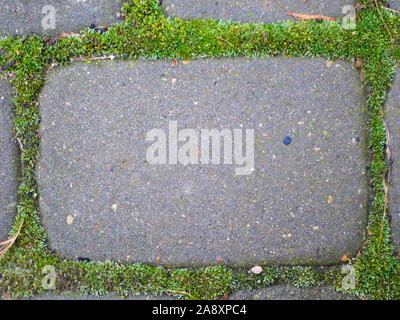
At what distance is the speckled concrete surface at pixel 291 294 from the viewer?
2.54 meters

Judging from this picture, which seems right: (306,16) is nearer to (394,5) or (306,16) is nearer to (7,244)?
(394,5)

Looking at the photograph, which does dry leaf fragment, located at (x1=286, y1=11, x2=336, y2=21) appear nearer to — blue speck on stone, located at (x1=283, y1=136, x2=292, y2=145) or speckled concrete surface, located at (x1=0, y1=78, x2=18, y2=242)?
blue speck on stone, located at (x1=283, y1=136, x2=292, y2=145)

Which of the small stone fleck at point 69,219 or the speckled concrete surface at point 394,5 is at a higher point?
the speckled concrete surface at point 394,5

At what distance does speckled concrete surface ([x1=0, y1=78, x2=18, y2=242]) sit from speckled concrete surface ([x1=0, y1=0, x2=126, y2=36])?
50 cm

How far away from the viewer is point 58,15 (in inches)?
107

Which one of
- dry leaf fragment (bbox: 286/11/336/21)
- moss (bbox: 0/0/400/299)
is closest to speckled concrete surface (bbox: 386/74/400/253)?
moss (bbox: 0/0/400/299)

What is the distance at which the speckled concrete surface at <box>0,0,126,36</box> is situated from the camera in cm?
271

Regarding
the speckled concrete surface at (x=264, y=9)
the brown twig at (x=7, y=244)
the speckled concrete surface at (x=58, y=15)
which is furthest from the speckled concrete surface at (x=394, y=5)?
the brown twig at (x=7, y=244)

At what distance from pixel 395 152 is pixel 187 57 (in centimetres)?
176

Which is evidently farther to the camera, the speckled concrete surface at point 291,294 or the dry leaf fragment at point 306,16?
the dry leaf fragment at point 306,16

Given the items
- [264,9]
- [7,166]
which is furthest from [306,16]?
[7,166]

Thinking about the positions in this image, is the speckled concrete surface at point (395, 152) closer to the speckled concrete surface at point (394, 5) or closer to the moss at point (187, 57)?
the moss at point (187, 57)

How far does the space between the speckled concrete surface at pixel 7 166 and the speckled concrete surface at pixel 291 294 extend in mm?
1889
